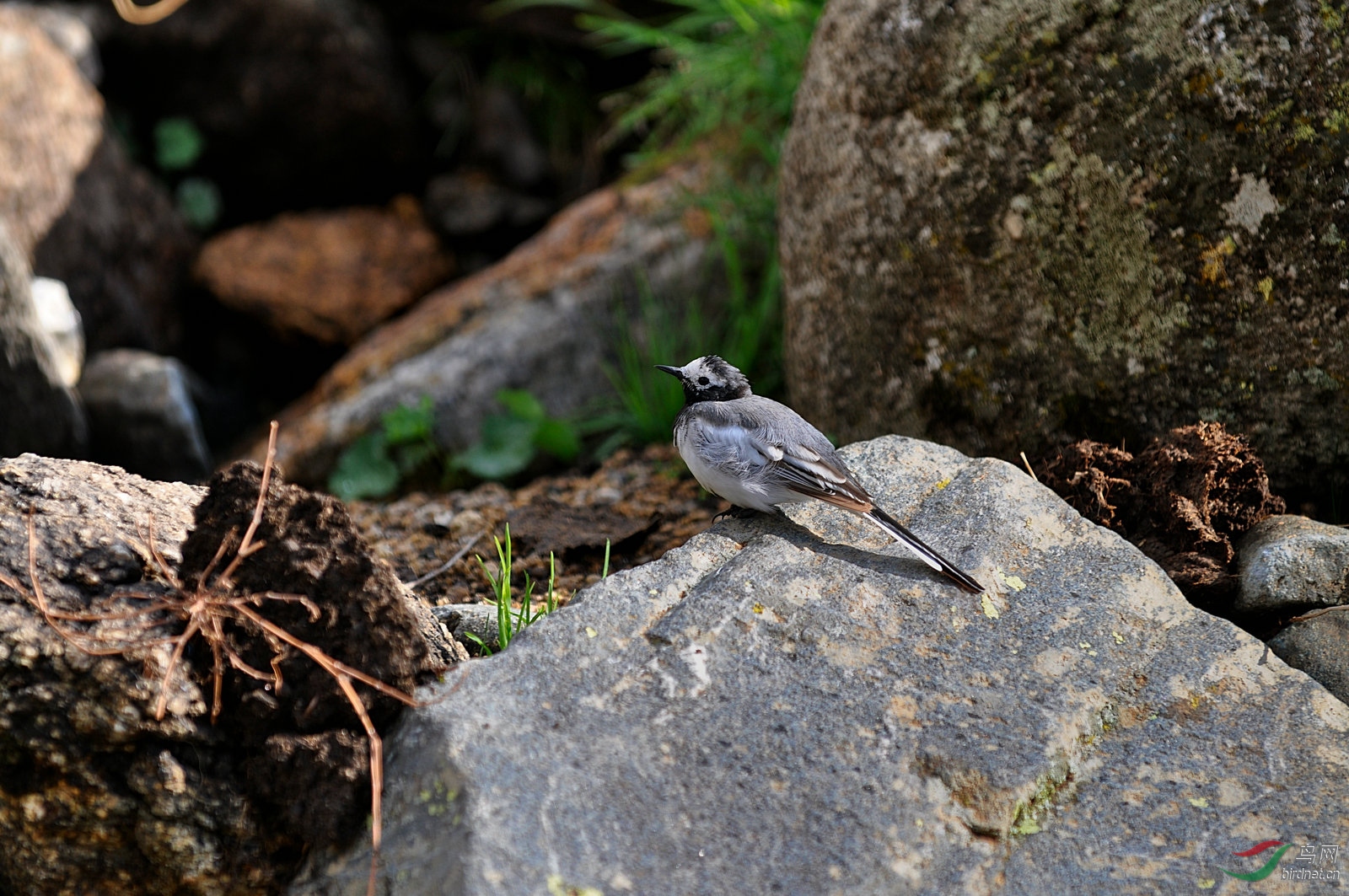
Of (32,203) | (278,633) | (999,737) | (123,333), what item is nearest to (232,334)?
(123,333)

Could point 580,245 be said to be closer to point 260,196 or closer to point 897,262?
point 897,262

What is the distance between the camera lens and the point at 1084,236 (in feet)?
11.8


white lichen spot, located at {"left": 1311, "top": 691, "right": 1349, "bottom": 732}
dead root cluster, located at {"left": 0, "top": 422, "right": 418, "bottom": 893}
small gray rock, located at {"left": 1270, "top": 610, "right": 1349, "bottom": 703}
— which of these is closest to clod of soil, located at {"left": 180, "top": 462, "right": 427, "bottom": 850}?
dead root cluster, located at {"left": 0, "top": 422, "right": 418, "bottom": 893}

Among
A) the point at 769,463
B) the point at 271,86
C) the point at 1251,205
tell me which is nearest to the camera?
the point at 769,463

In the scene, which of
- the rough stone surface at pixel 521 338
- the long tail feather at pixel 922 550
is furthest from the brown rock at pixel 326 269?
the long tail feather at pixel 922 550

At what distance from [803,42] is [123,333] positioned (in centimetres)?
441

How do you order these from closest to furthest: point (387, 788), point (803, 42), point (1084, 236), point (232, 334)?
point (387, 788) → point (1084, 236) → point (803, 42) → point (232, 334)

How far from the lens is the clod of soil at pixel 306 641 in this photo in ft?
7.50

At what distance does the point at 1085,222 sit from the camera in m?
3.60

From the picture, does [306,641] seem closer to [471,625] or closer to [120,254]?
[471,625]

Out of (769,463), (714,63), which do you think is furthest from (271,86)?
(769,463)

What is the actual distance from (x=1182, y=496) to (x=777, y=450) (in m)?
1.30

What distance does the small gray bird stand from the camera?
3.02m

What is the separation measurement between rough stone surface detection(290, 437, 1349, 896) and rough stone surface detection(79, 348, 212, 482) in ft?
12.6
